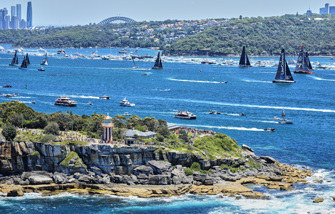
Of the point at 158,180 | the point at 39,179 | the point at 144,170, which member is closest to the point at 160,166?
the point at 144,170

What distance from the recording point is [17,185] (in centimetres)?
6475

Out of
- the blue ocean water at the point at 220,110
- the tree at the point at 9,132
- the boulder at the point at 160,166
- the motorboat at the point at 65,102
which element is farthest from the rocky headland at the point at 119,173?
the motorboat at the point at 65,102

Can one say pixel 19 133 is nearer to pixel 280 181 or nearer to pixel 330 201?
pixel 280 181

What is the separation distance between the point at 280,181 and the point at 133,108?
5706cm

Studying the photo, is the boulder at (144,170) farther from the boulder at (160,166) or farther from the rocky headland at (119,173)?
the boulder at (160,166)

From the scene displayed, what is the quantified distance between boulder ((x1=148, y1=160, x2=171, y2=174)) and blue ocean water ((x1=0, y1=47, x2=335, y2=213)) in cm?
536

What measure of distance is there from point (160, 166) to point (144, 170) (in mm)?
1824

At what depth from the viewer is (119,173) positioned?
222ft

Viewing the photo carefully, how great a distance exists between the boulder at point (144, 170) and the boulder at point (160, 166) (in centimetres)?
45

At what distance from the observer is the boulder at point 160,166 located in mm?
67500

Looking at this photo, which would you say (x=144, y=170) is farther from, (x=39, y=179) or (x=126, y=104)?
(x=126, y=104)

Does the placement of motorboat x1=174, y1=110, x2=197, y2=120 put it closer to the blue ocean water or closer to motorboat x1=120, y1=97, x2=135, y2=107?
the blue ocean water

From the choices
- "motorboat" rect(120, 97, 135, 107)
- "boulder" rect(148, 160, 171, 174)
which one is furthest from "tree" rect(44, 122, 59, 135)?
"motorboat" rect(120, 97, 135, 107)

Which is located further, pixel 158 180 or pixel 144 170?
pixel 144 170
